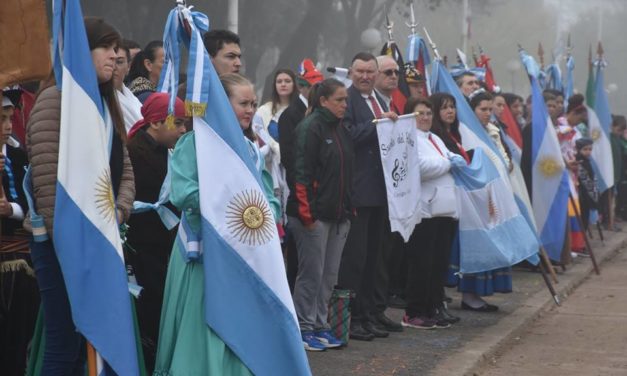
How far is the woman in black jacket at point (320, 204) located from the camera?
7.93 m

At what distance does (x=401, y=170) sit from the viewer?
28.9 feet

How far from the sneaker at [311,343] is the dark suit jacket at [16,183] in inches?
109

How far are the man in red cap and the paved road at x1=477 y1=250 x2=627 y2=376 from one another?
9.28 feet

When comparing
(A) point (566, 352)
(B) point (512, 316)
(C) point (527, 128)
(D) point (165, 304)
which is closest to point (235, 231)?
(D) point (165, 304)

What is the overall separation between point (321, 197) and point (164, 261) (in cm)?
210

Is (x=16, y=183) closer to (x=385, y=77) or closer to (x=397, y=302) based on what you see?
(x=385, y=77)

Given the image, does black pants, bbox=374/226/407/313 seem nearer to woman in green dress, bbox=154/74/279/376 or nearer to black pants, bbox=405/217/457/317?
black pants, bbox=405/217/457/317

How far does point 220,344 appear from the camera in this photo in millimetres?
5391

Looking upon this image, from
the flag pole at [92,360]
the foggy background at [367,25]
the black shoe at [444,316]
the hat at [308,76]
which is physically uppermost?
the foggy background at [367,25]

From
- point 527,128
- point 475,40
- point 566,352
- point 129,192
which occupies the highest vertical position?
point 475,40

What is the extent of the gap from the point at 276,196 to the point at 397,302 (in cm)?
192

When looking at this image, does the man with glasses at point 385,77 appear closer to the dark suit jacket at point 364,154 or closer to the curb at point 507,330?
the dark suit jacket at point 364,154

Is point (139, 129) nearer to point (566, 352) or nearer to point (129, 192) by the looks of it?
point (129, 192)

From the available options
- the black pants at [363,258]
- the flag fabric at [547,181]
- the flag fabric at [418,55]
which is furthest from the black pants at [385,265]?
the flag fabric at [547,181]
